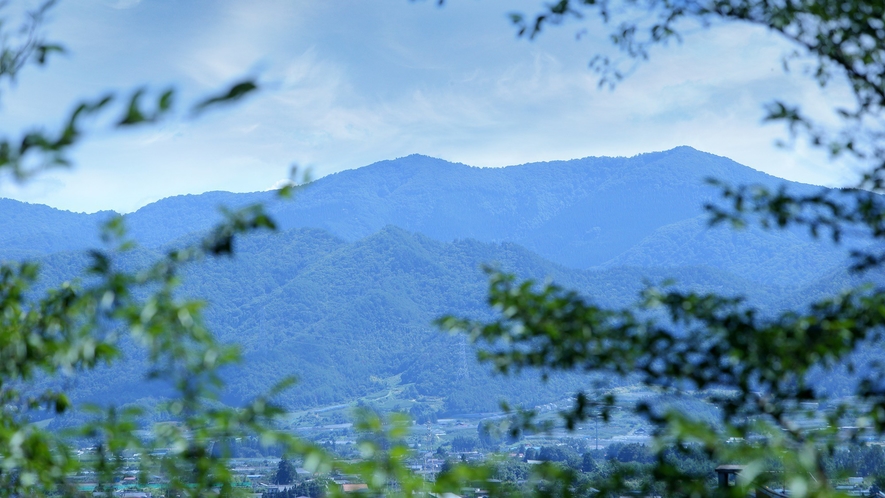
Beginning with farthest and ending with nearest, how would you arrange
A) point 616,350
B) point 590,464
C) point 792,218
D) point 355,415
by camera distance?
1. point 590,464
2. point 792,218
3. point 616,350
4. point 355,415

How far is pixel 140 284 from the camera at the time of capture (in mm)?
1679

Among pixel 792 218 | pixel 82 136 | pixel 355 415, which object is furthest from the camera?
pixel 792 218

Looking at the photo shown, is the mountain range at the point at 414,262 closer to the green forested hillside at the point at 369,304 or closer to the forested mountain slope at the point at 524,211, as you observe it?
the green forested hillside at the point at 369,304

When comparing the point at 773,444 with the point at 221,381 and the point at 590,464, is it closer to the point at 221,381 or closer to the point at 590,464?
the point at 221,381

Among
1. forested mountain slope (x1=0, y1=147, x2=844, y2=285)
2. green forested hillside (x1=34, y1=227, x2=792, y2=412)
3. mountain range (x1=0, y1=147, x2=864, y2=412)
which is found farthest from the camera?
forested mountain slope (x1=0, y1=147, x2=844, y2=285)

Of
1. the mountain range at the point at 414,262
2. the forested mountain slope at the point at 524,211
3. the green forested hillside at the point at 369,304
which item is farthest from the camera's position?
the forested mountain slope at the point at 524,211

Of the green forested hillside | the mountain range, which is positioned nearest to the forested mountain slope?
Result: the mountain range

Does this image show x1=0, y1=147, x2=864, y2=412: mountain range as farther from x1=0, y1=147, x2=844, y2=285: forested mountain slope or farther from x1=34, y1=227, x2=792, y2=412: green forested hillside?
x1=0, y1=147, x2=844, y2=285: forested mountain slope

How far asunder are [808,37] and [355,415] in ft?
6.69

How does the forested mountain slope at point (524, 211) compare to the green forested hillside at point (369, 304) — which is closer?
the green forested hillside at point (369, 304)

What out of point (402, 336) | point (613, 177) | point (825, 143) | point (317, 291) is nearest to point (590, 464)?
point (825, 143)

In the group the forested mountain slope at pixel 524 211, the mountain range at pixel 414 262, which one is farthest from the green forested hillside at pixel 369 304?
the forested mountain slope at pixel 524 211

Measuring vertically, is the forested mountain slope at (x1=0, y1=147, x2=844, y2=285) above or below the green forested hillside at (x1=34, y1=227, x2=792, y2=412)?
above

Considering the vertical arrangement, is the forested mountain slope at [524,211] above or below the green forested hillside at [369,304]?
above
